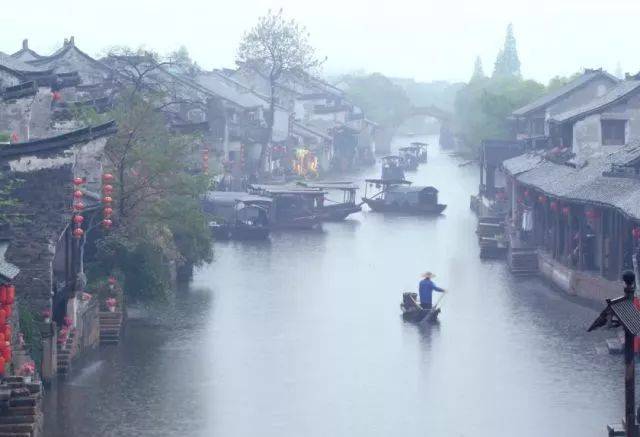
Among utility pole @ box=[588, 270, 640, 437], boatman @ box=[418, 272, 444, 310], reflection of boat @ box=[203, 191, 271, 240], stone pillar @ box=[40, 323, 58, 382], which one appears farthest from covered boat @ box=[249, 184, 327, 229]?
utility pole @ box=[588, 270, 640, 437]

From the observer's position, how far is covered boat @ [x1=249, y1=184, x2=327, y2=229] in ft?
218

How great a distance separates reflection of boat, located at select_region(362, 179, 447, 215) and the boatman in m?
33.2

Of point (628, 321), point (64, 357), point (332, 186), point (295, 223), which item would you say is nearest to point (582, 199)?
point (64, 357)

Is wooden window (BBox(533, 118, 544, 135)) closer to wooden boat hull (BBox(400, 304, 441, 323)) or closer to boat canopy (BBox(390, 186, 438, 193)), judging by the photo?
boat canopy (BBox(390, 186, 438, 193))

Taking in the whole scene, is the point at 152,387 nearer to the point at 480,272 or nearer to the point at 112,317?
the point at 112,317

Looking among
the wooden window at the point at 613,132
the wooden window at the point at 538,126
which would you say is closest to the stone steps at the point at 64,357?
the wooden window at the point at 613,132

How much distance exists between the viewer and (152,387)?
3136 centimetres

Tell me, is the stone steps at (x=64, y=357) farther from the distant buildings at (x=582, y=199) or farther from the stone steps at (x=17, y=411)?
the distant buildings at (x=582, y=199)

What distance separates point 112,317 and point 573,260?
17.5 m

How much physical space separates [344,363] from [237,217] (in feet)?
92.0

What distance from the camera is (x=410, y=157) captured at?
114m

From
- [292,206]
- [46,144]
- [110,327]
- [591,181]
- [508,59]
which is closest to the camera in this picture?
[46,144]

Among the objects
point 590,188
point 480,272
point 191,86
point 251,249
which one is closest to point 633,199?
point 590,188

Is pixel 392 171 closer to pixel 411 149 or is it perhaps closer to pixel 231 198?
pixel 411 149
